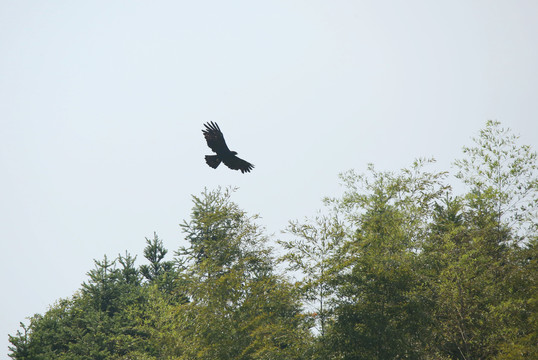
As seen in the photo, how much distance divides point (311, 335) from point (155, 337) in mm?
12230

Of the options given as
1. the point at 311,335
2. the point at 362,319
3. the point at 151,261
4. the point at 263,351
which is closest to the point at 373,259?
the point at 362,319

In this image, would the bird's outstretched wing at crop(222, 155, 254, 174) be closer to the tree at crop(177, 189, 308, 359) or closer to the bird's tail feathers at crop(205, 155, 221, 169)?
the bird's tail feathers at crop(205, 155, 221, 169)

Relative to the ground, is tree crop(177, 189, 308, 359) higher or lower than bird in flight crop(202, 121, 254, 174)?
lower

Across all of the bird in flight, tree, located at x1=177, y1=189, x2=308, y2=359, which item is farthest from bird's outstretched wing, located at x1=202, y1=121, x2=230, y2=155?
tree, located at x1=177, y1=189, x2=308, y2=359

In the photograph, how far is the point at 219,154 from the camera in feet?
58.1

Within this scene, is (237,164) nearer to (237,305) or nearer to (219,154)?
(219,154)

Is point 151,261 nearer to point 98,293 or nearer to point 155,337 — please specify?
point 98,293

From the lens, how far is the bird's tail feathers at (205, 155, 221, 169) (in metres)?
17.8

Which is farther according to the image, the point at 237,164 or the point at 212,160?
the point at 237,164

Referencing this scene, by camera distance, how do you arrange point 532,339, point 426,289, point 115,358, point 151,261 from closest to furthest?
point 532,339 < point 426,289 < point 115,358 < point 151,261

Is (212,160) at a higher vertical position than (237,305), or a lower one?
higher

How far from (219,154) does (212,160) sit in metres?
0.35

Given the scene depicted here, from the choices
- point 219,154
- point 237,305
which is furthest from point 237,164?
Answer: point 237,305

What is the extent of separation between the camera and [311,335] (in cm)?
1852
